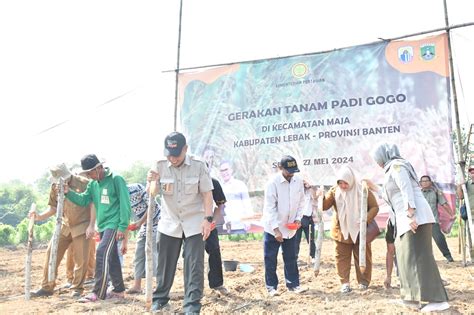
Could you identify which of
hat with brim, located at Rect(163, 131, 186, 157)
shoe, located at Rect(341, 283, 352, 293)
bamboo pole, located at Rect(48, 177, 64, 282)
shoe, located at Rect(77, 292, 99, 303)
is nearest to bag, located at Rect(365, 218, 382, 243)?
shoe, located at Rect(341, 283, 352, 293)

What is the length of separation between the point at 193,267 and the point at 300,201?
1.75 m

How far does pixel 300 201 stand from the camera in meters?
5.39

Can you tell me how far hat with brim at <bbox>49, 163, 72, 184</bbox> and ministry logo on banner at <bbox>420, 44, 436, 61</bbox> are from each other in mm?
5406

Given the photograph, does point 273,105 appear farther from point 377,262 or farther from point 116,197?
point 116,197

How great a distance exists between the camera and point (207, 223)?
13.4 feet

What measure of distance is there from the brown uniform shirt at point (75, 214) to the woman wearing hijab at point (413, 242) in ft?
11.8

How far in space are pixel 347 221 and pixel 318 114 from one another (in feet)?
10.0

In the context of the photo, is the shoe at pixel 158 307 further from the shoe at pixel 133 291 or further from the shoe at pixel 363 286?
the shoe at pixel 363 286

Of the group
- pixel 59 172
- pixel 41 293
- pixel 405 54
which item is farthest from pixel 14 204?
pixel 405 54

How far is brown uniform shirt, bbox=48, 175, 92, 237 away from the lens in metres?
5.75

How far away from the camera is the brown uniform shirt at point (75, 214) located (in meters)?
5.75

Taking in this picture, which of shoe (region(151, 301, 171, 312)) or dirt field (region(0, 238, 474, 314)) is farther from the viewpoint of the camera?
dirt field (region(0, 238, 474, 314))

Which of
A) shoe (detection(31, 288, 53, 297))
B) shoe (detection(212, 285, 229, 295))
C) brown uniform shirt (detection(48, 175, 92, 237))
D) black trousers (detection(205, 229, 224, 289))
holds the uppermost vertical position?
brown uniform shirt (detection(48, 175, 92, 237))

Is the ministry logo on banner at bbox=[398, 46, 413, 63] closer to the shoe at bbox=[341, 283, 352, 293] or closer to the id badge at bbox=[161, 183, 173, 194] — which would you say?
the shoe at bbox=[341, 283, 352, 293]
